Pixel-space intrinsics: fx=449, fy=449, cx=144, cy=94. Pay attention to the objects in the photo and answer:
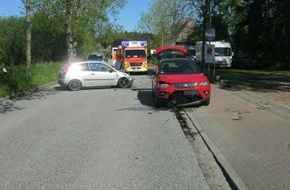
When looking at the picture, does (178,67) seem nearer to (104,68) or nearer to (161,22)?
(104,68)

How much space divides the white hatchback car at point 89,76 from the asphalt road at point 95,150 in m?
7.66

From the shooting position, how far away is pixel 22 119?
1259 cm

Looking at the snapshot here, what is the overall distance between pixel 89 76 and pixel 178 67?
27.2 feet

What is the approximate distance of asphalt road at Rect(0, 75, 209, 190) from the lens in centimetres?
642

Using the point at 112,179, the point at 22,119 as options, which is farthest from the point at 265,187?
the point at 22,119

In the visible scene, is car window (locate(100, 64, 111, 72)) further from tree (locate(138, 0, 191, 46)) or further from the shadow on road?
tree (locate(138, 0, 191, 46))

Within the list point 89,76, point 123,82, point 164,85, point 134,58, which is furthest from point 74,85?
point 134,58

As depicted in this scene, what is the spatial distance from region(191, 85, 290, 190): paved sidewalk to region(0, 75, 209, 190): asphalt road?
0.67m

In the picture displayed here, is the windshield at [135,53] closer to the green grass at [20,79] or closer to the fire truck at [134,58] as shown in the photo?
Result: the fire truck at [134,58]

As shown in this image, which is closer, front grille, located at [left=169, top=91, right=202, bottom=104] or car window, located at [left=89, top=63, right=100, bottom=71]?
front grille, located at [left=169, top=91, right=202, bottom=104]

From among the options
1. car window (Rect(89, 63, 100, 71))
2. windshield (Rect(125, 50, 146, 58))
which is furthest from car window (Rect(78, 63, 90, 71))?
windshield (Rect(125, 50, 146, 58))

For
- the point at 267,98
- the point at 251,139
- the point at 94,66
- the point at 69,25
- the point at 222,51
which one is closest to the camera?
the point at 251,139

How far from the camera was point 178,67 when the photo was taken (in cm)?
1536

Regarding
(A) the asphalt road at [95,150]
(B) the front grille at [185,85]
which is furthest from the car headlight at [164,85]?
(A) the asphalt road at [95,150]
